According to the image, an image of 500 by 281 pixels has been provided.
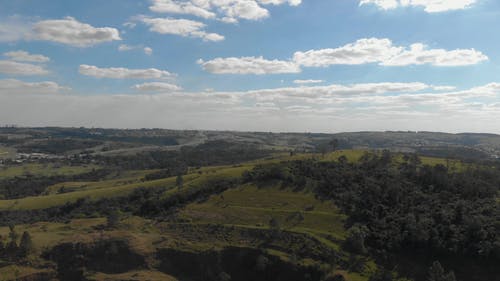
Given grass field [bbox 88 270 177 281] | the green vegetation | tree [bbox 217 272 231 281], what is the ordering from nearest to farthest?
tree [bbox 217 272 231 281], grass field [bbox 88 270 177 281], the green vegetation

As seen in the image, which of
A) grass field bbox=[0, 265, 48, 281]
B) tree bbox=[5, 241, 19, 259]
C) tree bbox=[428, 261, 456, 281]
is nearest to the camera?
tree bbox=[428, 261, 456, 281]

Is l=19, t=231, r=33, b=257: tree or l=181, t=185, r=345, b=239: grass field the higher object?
l=181, t=185, r=345, b=239: grass field

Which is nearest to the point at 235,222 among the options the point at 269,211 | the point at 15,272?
the point at 269,211

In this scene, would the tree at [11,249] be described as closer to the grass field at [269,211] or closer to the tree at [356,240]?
the grass field at [269,211]

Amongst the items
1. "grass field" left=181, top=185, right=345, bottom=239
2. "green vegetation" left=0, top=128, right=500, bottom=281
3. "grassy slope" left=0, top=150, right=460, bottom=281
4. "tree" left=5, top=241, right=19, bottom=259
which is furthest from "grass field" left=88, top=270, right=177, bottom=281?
"grass field" left=181, top=185, right=345, bottom=239

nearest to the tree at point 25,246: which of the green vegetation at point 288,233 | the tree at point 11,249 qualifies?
the green vegetation at point 288,233

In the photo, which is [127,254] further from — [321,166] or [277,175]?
[321,166]

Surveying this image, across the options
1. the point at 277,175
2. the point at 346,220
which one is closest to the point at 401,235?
the point at 346,220

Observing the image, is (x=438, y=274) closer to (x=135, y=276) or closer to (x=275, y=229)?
(x=275, y=229)

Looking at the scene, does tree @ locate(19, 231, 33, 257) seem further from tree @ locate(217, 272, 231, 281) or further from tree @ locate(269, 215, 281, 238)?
tree @ locate(269, 215, 281, 238)

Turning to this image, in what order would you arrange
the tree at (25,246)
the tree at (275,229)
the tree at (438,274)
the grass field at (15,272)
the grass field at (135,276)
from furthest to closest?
the tree at (275,229)
the tree at (25,246)
the grass field at (135,276)
the grass field at (15,272)
the tree at (438,274)

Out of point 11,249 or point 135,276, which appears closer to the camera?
point 135,276
